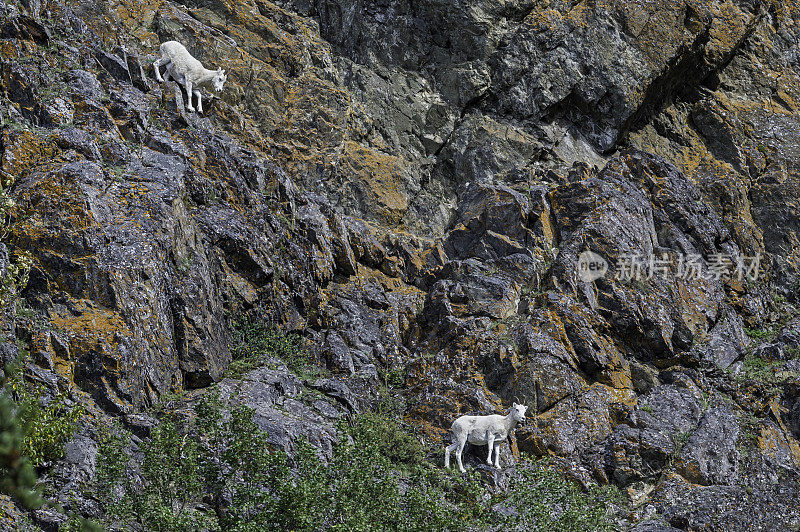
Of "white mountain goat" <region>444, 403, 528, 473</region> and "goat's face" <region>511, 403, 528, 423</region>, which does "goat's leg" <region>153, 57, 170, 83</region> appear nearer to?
"white mountain goat" <region>444, 403, 528, 473</region>

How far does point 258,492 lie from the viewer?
12.8m

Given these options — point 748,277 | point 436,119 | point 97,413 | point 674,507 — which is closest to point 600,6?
point 436,119

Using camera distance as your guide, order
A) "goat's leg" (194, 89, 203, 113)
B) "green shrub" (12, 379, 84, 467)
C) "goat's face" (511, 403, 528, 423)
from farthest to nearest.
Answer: "goat's leg" (194, 89, 203, 113), "goat's face" (511, 403, 528, 423), "green shrub" (12, 379, 84, 467)

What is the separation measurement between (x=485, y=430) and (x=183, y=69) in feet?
51.8

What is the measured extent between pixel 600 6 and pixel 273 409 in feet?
92.5

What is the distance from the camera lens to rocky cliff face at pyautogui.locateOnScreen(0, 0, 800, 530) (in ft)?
59.0

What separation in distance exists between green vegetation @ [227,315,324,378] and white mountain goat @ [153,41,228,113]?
8.44m

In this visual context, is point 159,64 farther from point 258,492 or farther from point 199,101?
point 258,492

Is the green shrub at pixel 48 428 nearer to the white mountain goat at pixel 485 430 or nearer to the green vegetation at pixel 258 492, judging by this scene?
the green vegetation at pixel 258 492

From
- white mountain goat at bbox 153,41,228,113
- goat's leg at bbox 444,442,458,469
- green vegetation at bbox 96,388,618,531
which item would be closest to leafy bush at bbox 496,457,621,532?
green vegetation at bbox 96,388,618,531

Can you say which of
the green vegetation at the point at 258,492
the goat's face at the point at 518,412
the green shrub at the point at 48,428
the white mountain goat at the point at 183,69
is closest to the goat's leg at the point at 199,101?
the white mountain goat at the point at 183,69

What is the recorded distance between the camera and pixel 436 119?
3500 cm

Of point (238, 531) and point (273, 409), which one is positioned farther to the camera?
point (273, 409)

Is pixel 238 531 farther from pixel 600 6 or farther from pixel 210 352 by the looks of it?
pixel 600 6
